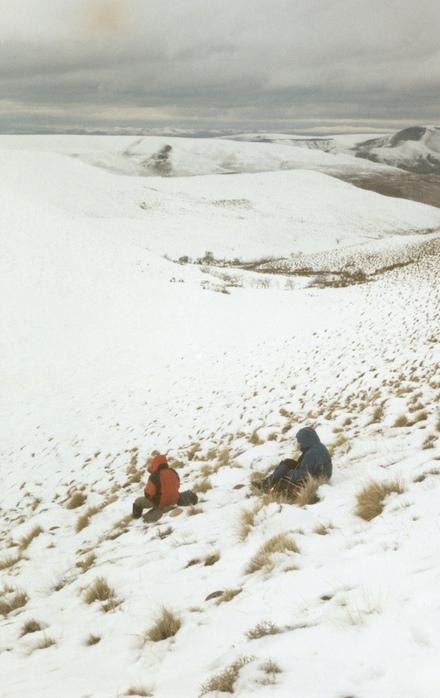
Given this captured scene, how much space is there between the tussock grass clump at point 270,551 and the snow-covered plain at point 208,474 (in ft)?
0.18

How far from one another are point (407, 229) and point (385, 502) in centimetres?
8534

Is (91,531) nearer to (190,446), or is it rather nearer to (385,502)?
(190,446)

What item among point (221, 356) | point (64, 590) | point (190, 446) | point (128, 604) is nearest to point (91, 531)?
point (64, 590)

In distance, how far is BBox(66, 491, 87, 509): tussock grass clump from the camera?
7844mm

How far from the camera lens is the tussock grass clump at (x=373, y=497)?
4277 millimetres

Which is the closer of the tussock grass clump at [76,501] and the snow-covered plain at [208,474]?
the snow-covered plain at [208,474]

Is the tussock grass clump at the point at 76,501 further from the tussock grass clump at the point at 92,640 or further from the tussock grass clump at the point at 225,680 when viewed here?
the tussock grass clump at the point at 225,680

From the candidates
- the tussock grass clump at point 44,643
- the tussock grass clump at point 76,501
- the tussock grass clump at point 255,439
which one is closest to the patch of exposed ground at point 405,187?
the tussock grass clump at point 255,439

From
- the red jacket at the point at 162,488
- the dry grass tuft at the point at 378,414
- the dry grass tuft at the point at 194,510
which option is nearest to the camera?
the dry grass tuft at the point at 194,510

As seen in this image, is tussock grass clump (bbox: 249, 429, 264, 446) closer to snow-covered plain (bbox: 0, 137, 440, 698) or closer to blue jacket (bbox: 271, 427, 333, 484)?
snow-covered plain (bbox: 0, 137, 440, 698)

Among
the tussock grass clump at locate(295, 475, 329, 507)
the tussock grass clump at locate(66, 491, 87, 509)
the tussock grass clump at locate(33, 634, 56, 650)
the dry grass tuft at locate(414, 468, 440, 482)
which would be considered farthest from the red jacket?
the dry grass tuft at locate(414, 468, 440, 482)

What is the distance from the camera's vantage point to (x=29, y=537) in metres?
6.78

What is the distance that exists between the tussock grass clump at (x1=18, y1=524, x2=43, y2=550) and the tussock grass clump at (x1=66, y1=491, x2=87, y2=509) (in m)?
→ 0.84

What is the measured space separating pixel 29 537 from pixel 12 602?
2099 mm
